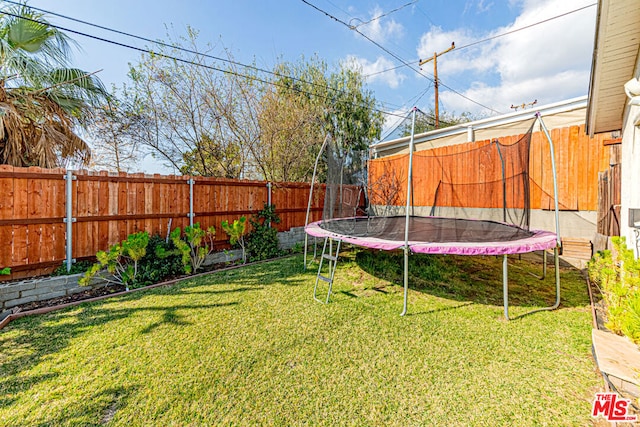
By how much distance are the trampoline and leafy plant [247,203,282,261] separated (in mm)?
1006

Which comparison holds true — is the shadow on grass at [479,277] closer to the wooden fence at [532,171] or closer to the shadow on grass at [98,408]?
the wooden fence at [532,171]

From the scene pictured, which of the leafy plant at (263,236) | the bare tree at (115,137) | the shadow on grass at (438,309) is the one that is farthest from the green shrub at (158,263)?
the shadow on grass at (438,309)

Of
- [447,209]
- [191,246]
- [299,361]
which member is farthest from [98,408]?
[447,209]

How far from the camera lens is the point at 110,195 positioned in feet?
12.2

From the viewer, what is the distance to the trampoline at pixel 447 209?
281 cm

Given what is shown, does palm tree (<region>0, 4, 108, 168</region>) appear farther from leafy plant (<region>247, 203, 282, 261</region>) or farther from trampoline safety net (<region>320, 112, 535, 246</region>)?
trampoline safety net (<region>320, 112, 535, 246</region>)

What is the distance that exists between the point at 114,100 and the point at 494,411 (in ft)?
23.3

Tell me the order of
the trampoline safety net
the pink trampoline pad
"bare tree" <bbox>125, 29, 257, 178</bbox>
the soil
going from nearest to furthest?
A: the pink trampoline pad, the soil, the trampoline safety net, "bare tree" <bbox>125, 29, 257, 178</bbox>

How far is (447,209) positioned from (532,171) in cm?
174

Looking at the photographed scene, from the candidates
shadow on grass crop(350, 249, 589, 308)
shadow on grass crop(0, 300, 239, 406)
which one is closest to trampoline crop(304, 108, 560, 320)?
shadow on grass crop(350, 249, 589, 308)

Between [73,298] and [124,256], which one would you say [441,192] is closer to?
[124,256]

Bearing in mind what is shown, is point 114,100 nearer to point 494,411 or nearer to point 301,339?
point 301,339

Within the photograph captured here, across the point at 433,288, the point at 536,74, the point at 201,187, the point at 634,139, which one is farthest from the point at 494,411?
the point at 536,74

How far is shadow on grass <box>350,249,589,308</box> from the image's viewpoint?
125 inches
